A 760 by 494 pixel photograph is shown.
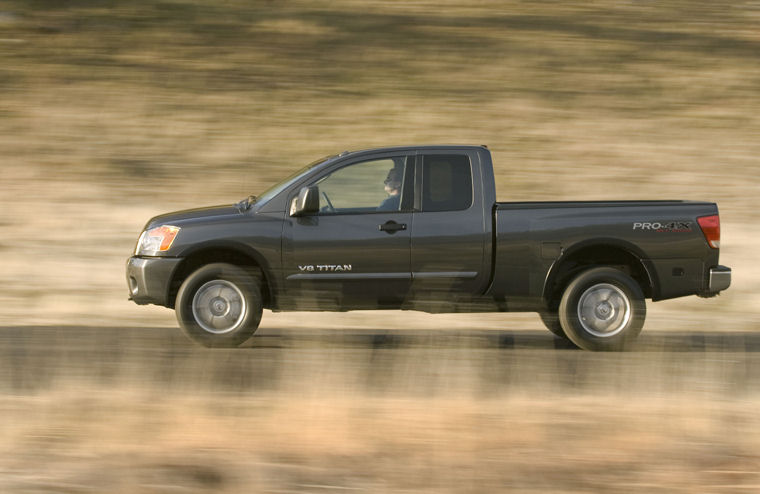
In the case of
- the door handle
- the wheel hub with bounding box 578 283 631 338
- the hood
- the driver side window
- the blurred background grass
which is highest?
the blurred background grass

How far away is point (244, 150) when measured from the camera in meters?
18.0

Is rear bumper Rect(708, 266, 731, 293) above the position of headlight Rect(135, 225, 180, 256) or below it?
below

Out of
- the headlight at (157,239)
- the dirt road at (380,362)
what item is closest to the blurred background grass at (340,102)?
the dirt road at (380,362)

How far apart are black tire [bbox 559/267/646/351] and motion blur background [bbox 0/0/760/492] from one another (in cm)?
28

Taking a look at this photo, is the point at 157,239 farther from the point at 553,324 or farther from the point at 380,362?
the point at 553,324

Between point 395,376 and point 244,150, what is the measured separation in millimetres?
10711

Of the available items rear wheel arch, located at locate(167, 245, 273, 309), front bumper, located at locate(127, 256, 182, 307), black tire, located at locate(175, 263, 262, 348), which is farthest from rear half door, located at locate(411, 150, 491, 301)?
front bumper, located at locate(127, 256, 182, 307)

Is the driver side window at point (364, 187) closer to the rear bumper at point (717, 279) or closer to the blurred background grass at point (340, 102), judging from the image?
the rear bumper at point (717, 279)

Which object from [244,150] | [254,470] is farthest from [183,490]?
[244,150]

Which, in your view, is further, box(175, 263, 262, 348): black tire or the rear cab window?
the rear cab window

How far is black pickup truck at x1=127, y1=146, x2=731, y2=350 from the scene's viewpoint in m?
9.03

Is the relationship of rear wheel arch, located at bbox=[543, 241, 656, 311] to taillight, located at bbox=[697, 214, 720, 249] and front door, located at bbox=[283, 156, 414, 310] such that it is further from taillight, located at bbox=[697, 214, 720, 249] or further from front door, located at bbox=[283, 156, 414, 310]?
front door, located at bbox=[283, 156, 414, 310]

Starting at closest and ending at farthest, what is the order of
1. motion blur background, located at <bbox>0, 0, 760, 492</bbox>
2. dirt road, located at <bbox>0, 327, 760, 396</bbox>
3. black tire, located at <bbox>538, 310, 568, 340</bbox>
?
motion blur background, located at <bbox>0, 0, 760, 492</bbox>
dirt road, located at <bbox>0, 327, 760, 396</bbox>
black tire, located at <bbox>538, 310, 568, 340</bbox>

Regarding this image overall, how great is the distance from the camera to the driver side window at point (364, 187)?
917cm
